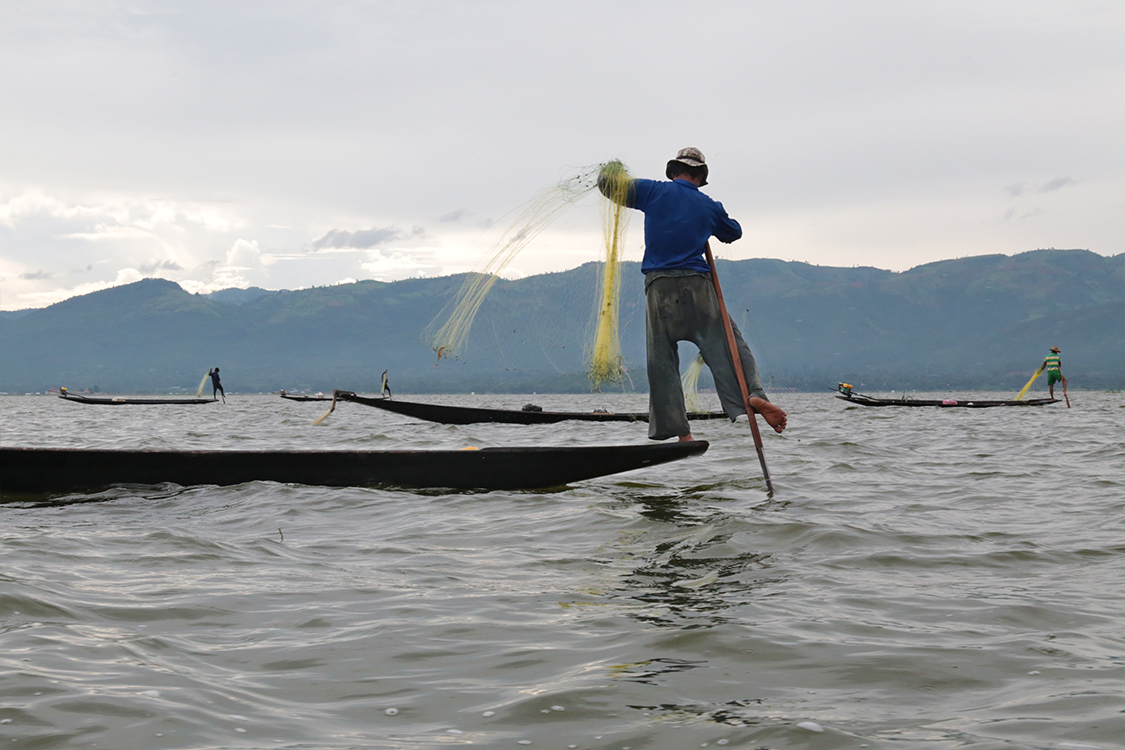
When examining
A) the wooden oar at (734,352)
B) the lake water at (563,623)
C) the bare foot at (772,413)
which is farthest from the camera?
the wooden oar at (734,352)

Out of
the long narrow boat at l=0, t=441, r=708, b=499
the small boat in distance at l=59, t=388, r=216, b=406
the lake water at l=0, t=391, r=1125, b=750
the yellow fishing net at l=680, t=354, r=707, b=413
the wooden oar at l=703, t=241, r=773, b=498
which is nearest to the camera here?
the lake water at l=0, t=391, r=1125, b=750

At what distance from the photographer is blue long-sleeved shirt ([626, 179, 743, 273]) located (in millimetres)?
6801

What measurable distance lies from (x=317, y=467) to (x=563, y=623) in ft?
14.5

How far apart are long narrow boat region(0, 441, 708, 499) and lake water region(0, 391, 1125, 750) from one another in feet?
1.39

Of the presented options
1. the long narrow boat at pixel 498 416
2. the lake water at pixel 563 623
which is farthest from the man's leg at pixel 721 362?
the long narrow boat at pixel 498 416

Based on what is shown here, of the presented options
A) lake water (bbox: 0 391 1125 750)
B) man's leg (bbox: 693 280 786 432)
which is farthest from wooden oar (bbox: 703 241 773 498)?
lake water (bbox: 0 391 1125 750)

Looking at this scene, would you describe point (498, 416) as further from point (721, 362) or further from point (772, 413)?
point (772, 413)

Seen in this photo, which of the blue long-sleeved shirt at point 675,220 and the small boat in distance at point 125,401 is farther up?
the blue long-sleeved shirt at point 675,220

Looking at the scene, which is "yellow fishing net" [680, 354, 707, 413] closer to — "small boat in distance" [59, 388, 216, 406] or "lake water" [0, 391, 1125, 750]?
"lake water" [0, 391, 1125, 750]

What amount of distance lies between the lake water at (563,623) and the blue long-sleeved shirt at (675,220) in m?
2.02

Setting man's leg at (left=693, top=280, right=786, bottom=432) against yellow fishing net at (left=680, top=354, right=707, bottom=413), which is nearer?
man's leg at (left=693, top=280, right=786, bottom=432)

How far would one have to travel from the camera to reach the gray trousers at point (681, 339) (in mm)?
6848

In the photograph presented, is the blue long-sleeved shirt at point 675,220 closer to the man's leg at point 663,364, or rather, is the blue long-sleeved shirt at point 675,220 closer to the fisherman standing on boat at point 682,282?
the fisherman standing on boat at point 682,282

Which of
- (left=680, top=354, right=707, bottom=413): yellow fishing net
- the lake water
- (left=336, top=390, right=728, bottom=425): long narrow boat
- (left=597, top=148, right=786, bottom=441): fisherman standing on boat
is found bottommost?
the lake water
